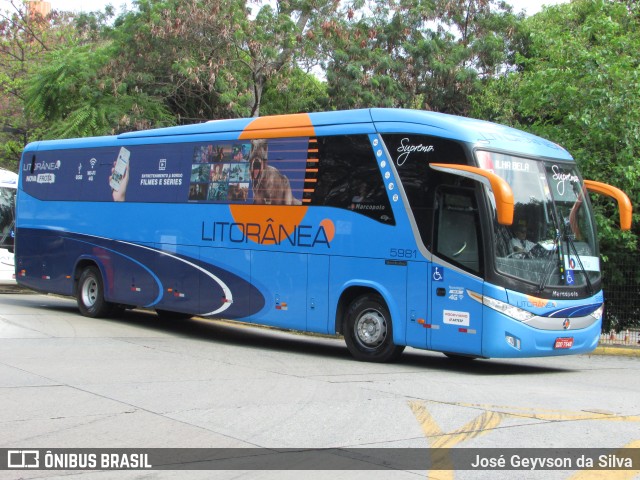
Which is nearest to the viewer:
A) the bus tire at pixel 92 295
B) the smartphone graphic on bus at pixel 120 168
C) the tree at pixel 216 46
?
the smartphone graphic on bus at pixel 120 168

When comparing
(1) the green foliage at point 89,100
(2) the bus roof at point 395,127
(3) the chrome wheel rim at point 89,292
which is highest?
(1) the green foliage at point 89,100

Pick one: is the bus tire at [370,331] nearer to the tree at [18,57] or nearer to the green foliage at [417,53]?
the green foliage at [417,53]

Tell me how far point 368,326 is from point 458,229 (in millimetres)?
2219

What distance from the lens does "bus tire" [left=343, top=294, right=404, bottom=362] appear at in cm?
1283

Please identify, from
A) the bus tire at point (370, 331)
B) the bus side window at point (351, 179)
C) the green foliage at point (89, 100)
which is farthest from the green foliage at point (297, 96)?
the bus tire at point (370, 331)

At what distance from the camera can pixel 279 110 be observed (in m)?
28.4

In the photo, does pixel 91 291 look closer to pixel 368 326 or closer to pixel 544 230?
pixel 368 326

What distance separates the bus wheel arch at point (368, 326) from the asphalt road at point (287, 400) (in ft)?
0.91

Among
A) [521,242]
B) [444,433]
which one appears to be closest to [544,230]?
[521,242]

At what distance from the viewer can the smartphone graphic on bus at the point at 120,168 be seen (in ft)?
56.7

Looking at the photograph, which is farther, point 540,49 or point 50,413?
point 540,49

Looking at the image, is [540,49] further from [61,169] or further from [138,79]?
[61,169]

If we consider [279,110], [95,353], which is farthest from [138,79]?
[95,353]

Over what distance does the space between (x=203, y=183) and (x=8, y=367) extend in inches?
221
